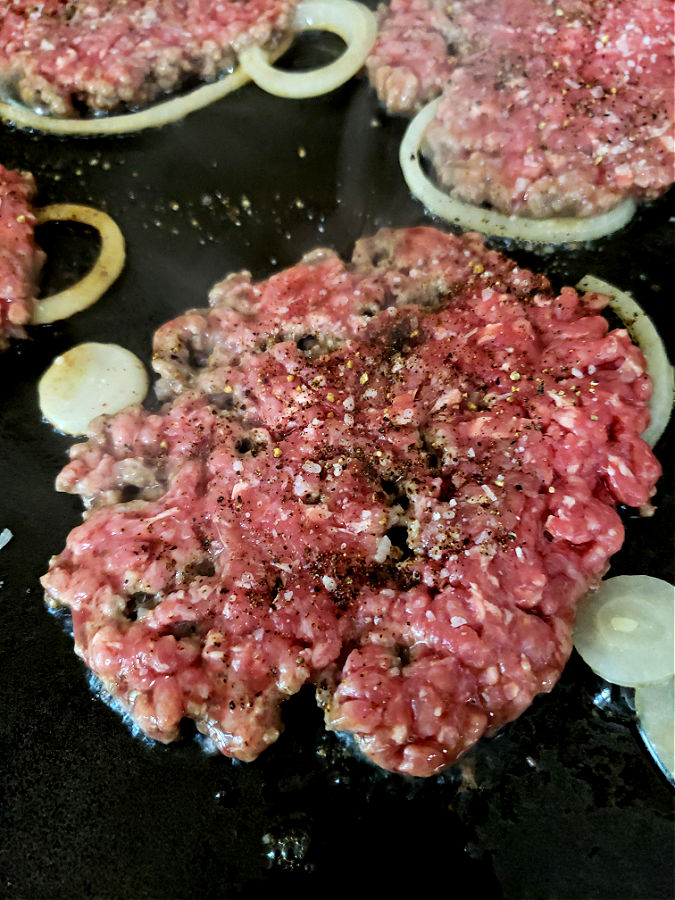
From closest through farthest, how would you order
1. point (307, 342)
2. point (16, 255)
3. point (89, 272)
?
point (307, 342), point (16, 255), point (89, 272)

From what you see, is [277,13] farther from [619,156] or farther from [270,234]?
[619,156]

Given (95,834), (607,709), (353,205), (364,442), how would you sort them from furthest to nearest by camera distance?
(353,205) → (364,442) → (607,709) → (95,834)

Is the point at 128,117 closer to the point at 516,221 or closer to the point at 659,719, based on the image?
the point at 516,221

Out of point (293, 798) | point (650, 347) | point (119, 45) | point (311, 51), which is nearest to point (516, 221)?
point (650, 347)

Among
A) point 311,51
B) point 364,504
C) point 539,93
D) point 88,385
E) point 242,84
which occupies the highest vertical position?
point 539,93

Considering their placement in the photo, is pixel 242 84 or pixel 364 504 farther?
pixel 242 84

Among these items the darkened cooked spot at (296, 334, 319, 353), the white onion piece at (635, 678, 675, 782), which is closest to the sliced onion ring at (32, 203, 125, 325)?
the darkened cooked spot at (296, 334, 319, 353)

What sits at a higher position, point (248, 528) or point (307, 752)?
point (248, 528)

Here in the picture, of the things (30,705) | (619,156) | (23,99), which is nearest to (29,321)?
(23,99)
